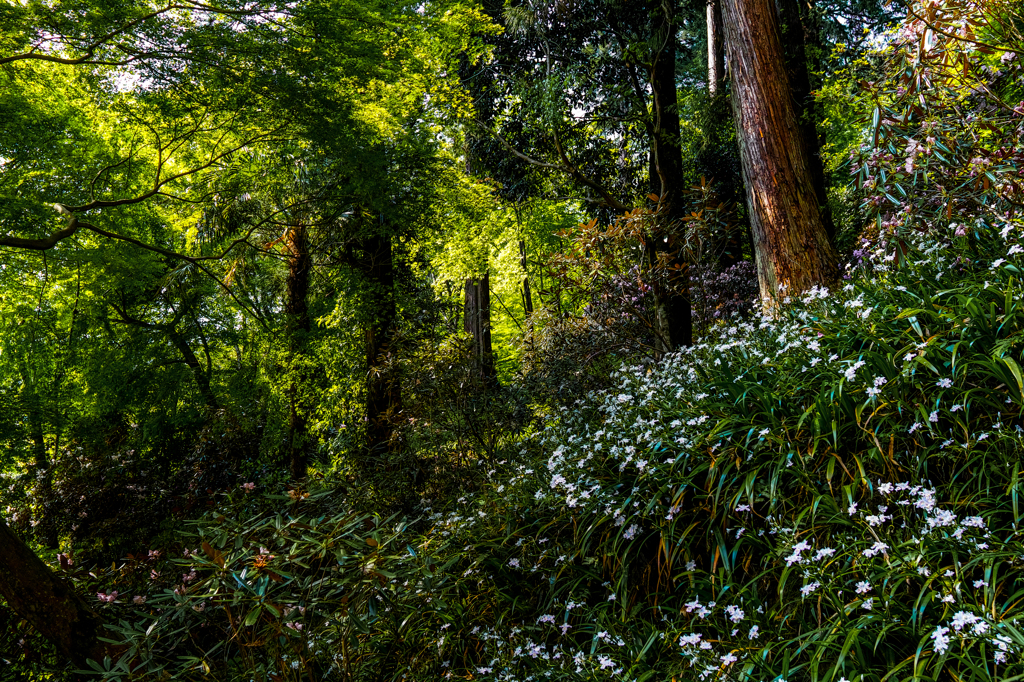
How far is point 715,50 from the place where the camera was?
8906 mm

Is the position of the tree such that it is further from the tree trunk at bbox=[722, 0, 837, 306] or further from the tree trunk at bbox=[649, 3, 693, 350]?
Answer: the tree trunk at bbox=[722, 0, 837, 306]

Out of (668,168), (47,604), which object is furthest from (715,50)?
(47,604)

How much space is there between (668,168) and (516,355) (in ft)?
8.74

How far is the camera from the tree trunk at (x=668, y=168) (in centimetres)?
655

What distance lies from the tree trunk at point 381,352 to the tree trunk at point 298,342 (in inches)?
44.4

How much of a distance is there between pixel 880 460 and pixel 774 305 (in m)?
2.50

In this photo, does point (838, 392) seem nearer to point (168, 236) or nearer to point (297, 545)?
point (297, 545)

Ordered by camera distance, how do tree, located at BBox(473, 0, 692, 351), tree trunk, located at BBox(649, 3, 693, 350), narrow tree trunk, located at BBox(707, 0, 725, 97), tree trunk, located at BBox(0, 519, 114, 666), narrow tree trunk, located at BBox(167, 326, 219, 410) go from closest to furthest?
tree trunk, located at BBox(0, 519, 114, 666) → tree trunk, located at BBox(649, 3, 693, 350) → tree, located at BBox(473, 0, 692, 351) → narrow tree trunk, located at BBox(707, 0, 725, 97) → narrow tree trunk, located at BBox(167, 326, 219, 410)

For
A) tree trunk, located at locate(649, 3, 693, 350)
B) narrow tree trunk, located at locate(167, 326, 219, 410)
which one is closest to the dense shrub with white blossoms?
tree trunk, located at locate(649, 3, 693, 350)

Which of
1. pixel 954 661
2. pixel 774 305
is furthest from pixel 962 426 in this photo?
pixel 774 305

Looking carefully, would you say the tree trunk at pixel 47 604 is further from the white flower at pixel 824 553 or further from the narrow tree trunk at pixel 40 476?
the narrow tree trunk at pixel 40 476

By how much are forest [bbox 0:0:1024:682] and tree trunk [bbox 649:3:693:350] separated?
61 mm

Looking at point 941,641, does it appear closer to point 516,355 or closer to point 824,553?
point 824,553

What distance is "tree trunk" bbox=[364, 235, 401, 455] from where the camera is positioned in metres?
7.10
